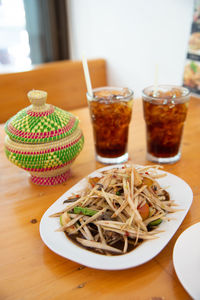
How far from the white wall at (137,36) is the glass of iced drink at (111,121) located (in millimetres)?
389

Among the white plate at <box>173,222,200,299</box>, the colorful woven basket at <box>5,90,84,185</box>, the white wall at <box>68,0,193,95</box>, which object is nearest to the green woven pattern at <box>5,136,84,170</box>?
the colorful woven basket at <box>5,90,84,185</box>

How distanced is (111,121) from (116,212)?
0.36 metres

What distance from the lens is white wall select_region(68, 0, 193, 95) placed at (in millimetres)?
1616

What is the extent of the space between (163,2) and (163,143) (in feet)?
3.38

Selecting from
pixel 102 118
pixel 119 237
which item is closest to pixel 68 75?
pixel 102 118

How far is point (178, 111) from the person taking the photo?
3.01ft

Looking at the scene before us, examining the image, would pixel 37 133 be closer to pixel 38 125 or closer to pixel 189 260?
pixel 38 125

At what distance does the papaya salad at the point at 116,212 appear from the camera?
2.00 ft

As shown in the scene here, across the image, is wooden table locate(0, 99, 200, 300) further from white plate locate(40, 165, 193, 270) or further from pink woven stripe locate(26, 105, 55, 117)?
pink woven stripe locate(26, 105, 55, 117)

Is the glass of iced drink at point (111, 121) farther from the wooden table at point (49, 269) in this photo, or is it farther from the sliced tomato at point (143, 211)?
Answer: the sliced tomato at point (143, 211)

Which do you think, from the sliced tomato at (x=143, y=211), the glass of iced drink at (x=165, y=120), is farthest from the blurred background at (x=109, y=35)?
the sliced tomato at (x=143, y=211)

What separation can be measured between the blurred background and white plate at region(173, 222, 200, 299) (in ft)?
1.87

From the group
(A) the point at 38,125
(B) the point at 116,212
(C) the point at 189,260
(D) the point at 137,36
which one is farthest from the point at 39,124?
(D) the point at 137,36

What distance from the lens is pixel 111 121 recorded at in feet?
3.06
